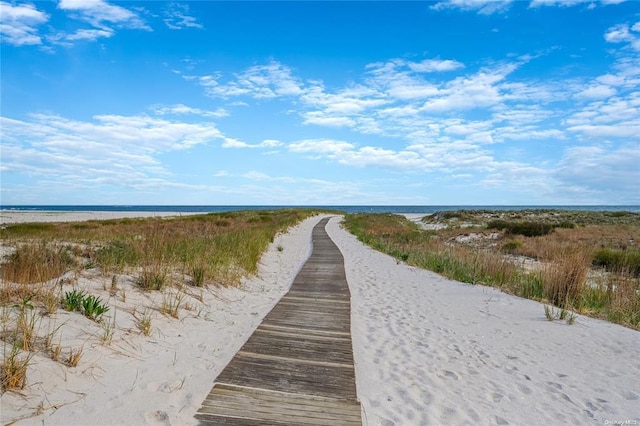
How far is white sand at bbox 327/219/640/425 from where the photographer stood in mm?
3443

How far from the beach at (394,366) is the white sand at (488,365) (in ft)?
0.05

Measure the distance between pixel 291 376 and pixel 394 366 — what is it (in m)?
1.39

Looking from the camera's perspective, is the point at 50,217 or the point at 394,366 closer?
the point at 394,366

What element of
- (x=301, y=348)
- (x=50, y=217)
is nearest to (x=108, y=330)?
(x=301, y=348)

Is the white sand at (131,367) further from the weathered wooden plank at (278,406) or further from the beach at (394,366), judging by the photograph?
the weathered wooden plank at (278,406)

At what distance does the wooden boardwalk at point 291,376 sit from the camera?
313cm

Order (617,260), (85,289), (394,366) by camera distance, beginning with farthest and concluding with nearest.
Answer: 1. (617,260)
2. (85,289)
3. (394,366)

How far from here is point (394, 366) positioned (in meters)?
4.46

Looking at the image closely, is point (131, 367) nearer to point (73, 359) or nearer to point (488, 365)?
point (73, 359)

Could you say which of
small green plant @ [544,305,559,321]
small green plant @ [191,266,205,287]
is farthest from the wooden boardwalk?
small green plant @ [544,305,559,321]

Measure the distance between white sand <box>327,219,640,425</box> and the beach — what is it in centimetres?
2

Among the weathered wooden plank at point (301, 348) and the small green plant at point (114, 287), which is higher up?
the small green plant at point (114, 287)

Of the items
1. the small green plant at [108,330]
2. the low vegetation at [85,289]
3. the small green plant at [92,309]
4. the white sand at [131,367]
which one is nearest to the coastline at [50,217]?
the low vegetation at [85,289]

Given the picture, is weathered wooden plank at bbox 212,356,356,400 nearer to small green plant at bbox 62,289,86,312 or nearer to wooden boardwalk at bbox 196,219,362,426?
wooden boardwalk at bbox 196,219,362,426
